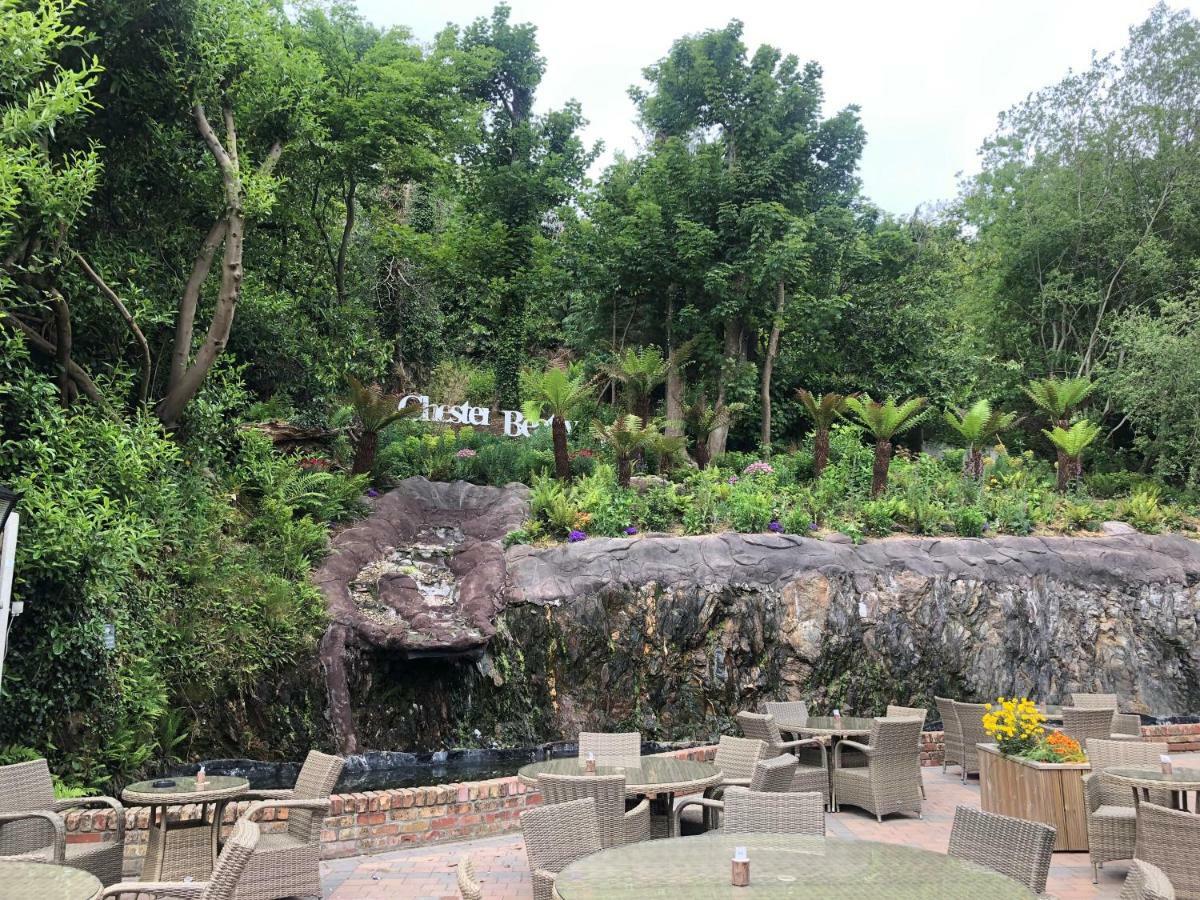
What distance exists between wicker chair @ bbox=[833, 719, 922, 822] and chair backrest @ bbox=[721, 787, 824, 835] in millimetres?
3585

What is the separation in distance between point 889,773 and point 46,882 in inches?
266

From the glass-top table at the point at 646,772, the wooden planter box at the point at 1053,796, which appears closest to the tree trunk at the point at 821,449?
the wooden planter box at the point at 1053,796

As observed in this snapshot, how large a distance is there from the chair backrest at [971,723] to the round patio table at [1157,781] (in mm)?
3239

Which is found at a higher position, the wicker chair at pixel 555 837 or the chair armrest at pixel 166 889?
the wicker chair at pixel 555 837

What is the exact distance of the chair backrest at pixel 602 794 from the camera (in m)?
5.41

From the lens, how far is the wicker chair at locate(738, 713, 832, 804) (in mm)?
7770

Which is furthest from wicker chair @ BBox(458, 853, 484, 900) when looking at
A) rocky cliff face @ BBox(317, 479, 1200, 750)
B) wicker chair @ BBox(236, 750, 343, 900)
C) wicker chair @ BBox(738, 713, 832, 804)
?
rocky cliff face @ BBox(317, 479, 1200, 750)

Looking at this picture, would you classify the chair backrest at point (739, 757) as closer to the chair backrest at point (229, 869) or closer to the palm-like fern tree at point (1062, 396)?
the chair backrest at point (229, 869)

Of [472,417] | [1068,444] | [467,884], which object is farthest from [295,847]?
[1068,444]

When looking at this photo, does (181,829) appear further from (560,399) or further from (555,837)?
(560,399)

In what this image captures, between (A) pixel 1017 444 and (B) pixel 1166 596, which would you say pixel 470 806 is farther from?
(A) pixel 1017 444

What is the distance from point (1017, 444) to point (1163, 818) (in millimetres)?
22577

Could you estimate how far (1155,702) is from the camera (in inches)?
538

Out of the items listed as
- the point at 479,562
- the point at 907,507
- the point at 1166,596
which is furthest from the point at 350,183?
the point at 1166,596
